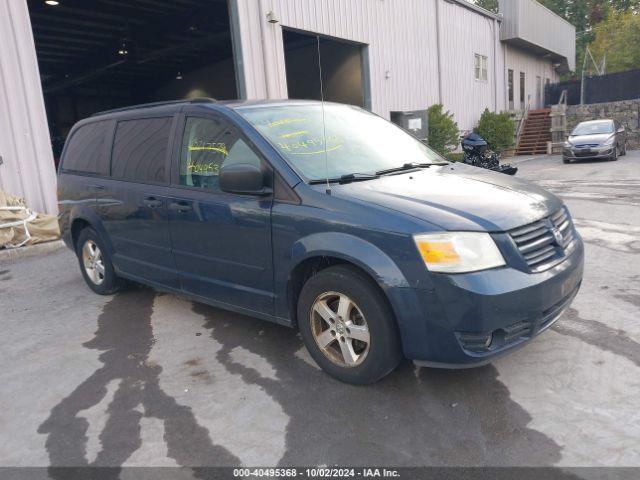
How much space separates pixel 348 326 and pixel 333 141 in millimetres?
1489

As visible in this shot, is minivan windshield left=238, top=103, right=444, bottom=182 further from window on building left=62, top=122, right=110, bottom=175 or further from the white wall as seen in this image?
the white wall

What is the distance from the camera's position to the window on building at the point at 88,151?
5215 millimetres

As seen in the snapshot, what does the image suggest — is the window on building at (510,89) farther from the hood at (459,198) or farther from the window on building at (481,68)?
the hood at (459,198)

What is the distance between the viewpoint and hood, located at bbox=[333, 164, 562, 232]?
2.99 meters

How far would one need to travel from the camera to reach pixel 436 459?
2.58 metres

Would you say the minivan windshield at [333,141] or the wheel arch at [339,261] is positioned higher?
the minivan windshield at [333,141]

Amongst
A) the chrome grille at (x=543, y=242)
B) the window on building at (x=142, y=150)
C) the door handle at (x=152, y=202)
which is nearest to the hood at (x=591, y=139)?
the chrome grille at (x=543, y=242)

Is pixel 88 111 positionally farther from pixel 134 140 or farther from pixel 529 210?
pixel 529 210

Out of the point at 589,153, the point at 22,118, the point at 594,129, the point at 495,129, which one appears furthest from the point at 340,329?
the point at 495,129

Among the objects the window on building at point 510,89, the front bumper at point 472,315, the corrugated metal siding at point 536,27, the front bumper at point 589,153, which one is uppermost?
the corrugated metal siding at point 536,27

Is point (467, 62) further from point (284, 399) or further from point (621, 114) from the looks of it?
point (284, 399)

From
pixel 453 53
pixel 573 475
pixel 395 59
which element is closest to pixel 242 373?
pixel 573 475

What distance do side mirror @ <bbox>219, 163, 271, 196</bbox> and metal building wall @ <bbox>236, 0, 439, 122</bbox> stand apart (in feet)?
29.0

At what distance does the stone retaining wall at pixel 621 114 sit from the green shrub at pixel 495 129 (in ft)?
17.5
